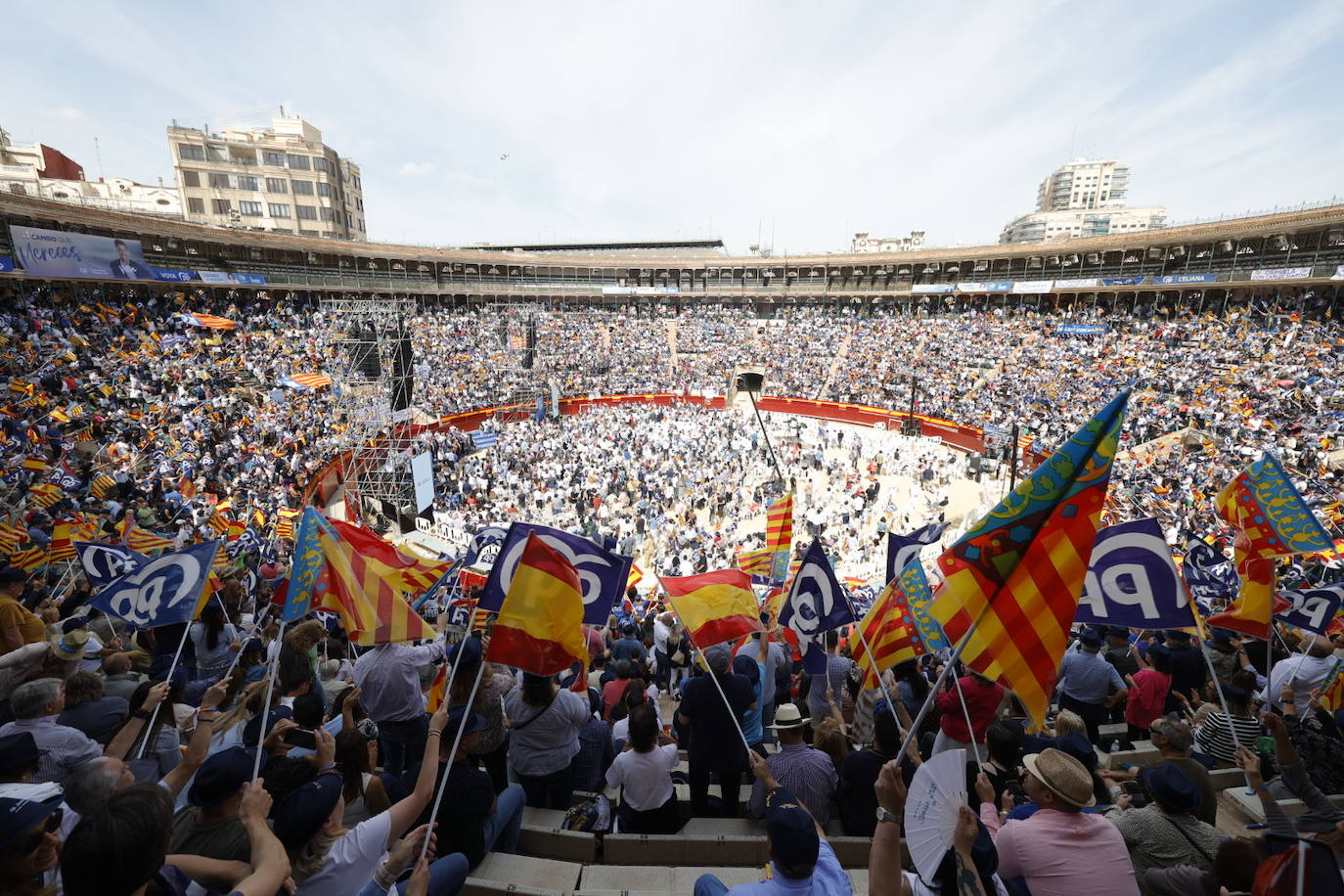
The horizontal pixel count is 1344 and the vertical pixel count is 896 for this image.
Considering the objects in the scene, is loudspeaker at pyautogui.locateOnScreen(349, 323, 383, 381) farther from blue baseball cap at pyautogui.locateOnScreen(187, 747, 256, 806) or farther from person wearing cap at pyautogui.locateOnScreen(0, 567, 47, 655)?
blue baseball cap at pyautogui.locateOnScreen(187, 747, 256, 806)

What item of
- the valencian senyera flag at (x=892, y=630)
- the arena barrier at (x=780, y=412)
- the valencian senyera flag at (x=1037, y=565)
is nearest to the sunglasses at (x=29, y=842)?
the valencian senyera flag at (x=1037, y=565)

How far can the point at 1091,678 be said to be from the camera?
6.17 m

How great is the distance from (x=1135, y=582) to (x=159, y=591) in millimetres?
8995

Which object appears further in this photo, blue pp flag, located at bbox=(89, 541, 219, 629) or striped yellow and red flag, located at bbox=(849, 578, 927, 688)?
blue pp flag, located at bbox=(89, 541, 219, 629)

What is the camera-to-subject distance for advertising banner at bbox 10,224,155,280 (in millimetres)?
23719

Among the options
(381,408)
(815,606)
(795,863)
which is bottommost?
(381,408)

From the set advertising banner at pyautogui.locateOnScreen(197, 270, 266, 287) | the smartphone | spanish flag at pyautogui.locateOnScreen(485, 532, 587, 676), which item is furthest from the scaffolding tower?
spanish flag at pyautogui.locateOnScreen(485, 532, 587, 676)

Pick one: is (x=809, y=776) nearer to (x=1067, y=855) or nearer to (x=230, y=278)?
(x=1067, y=855)

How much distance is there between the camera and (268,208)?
53188 millimetres

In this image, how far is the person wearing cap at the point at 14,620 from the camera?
5.50 meters

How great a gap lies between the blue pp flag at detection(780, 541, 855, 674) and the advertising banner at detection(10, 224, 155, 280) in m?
32.3

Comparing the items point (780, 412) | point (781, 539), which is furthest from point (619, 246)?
point (781, 539)

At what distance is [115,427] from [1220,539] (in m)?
31.9

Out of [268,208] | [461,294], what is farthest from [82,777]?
[268,208]
